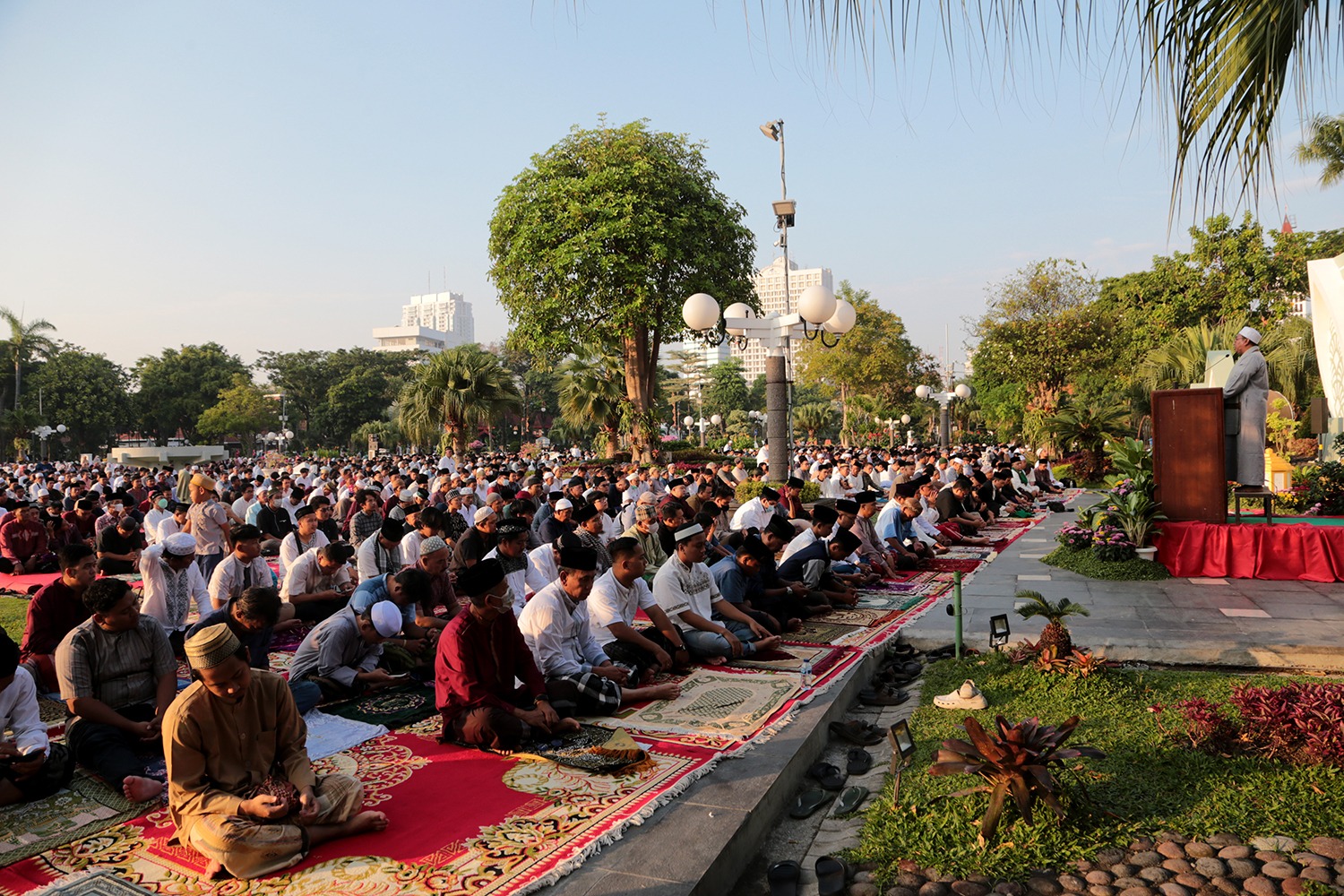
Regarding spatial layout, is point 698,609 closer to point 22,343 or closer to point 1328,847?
point 1328,847

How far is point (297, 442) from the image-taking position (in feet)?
211

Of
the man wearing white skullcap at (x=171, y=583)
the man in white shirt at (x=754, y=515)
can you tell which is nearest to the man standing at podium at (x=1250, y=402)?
the man in white shirt at (x=754, y=515)

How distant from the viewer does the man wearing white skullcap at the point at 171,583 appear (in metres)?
6.22

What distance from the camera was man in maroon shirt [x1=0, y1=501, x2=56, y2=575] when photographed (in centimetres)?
1077

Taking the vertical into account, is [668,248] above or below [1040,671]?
above

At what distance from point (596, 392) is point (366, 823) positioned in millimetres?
22366

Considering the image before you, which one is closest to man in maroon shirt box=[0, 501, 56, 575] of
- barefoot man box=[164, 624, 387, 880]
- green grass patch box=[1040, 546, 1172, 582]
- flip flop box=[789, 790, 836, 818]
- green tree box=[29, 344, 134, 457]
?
barefoot man box=[164, 624, 387, 880]

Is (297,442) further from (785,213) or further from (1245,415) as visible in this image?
(1245,415)

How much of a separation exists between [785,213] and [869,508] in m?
6.33

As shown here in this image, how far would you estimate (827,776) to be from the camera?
15.3 ft

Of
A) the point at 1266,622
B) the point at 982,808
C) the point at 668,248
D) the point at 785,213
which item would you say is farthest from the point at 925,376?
the point at 982,808

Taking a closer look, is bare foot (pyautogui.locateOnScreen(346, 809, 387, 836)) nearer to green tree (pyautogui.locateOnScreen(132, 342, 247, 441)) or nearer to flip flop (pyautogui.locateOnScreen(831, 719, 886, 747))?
flip flop (pyautogui.locateOnScreen(831, 719, 886, 747))

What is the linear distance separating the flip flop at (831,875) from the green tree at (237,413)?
57.6m

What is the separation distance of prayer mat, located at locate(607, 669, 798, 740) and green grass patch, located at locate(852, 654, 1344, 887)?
0.93m
